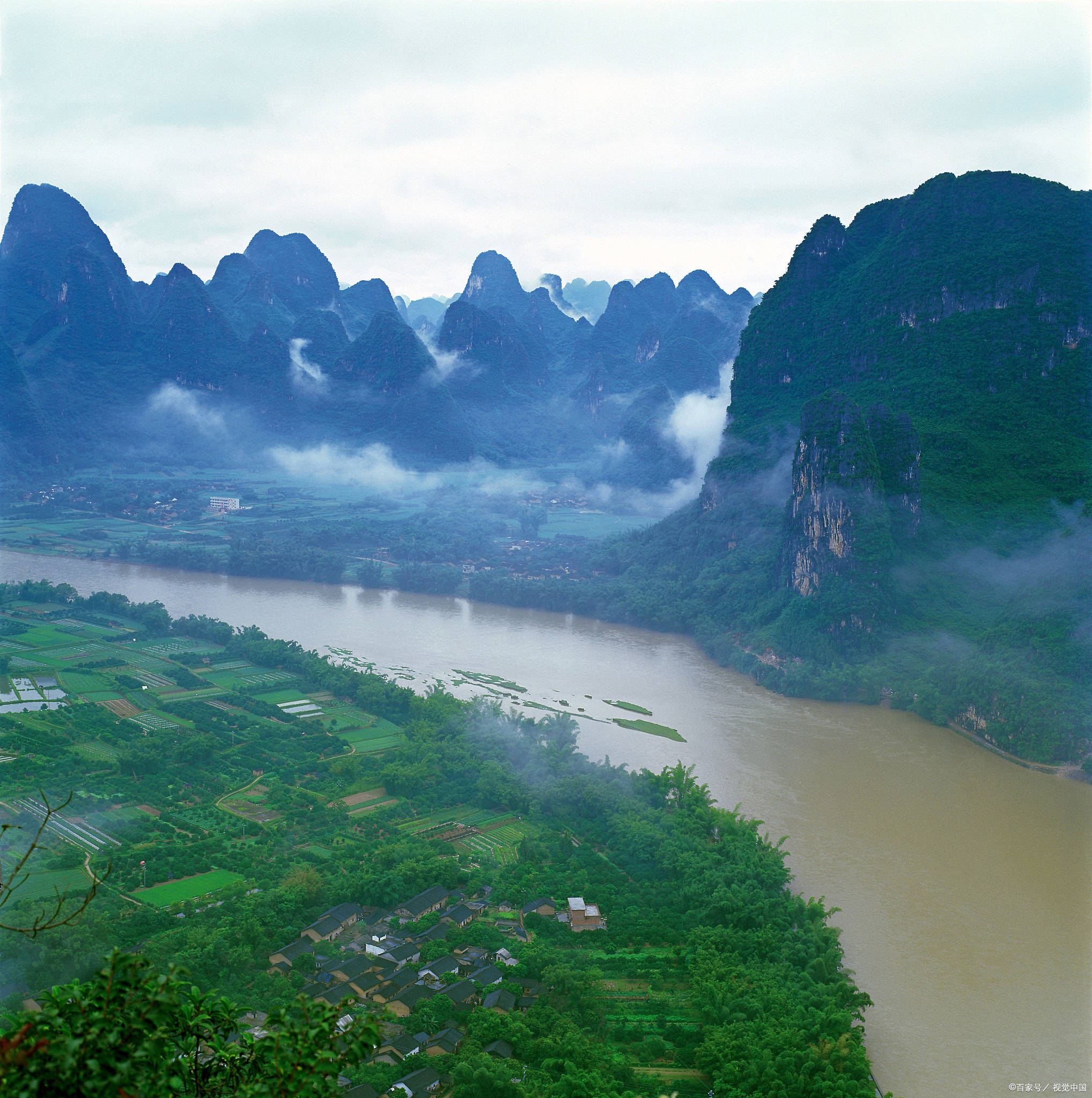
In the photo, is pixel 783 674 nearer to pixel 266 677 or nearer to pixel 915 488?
pixel 915 488

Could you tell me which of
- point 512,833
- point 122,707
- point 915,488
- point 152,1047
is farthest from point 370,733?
point 152,1047

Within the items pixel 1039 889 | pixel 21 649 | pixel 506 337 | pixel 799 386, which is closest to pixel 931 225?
pixel 799 386

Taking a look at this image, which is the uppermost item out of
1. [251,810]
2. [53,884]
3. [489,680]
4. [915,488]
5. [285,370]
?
[285,370]

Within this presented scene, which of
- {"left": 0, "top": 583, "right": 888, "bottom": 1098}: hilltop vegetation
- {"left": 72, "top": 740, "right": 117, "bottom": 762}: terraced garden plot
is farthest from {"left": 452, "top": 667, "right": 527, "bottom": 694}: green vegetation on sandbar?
Result: {"left": 72, "top": 740, "right": 117, "bottom": 762}: terraced garden plot

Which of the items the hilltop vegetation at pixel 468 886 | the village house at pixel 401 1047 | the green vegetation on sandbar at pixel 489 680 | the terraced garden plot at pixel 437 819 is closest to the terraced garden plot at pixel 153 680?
the hilltop vegetation at pixel 468 886

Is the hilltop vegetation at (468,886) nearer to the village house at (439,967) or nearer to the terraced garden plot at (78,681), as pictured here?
the village house at (439,967)

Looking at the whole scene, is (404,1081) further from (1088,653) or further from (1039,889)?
(1088,653)

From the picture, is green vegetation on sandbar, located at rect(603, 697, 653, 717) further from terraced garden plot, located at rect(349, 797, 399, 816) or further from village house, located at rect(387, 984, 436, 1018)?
village house, located at rect(387, 984, 436, 1018)
